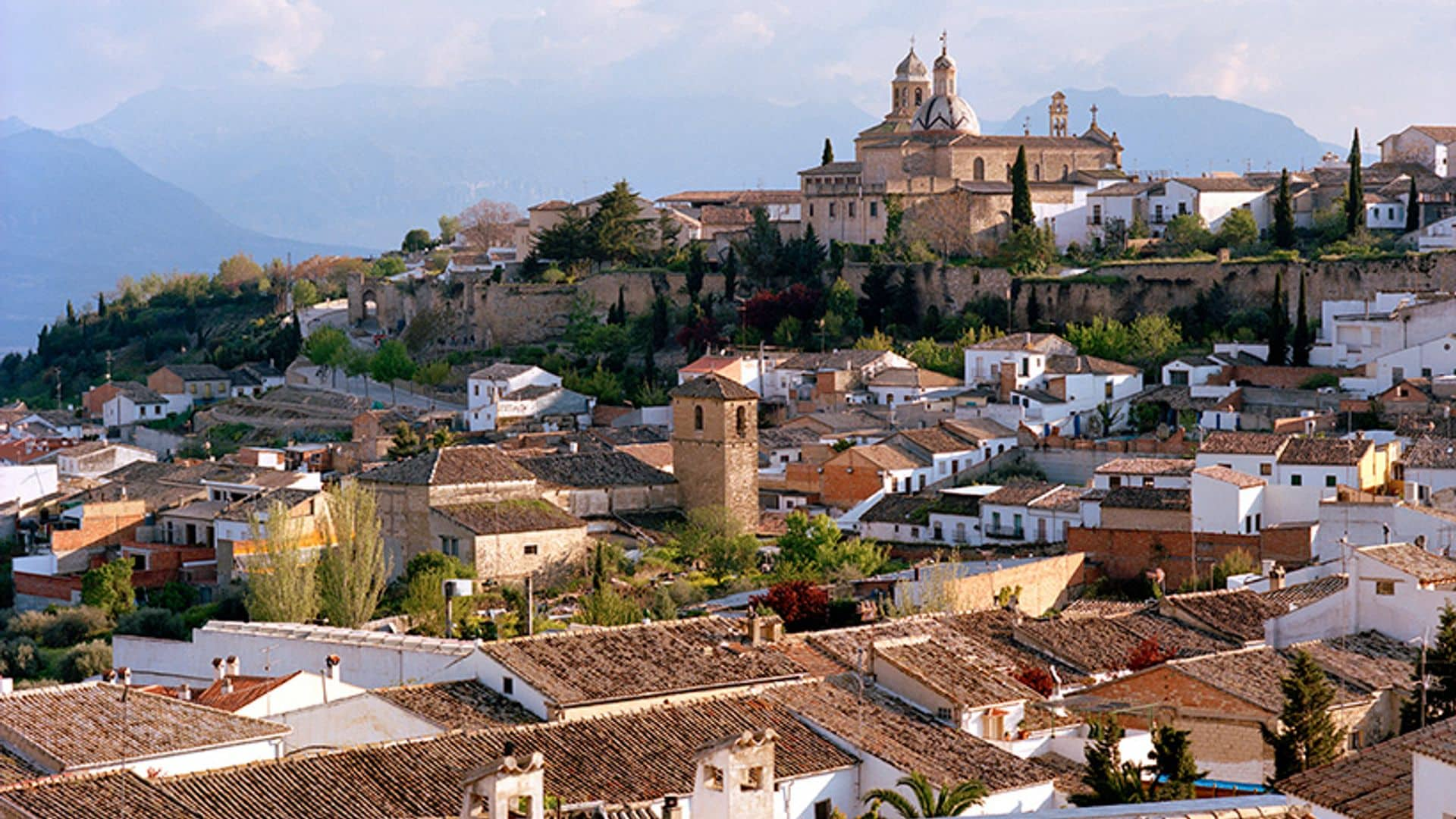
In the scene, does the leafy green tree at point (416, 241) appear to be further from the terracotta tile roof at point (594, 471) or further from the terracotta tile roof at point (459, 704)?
the terracotta tile roof at point (459, 704)

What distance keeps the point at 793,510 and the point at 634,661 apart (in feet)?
53.1

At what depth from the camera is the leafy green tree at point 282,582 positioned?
2653 cm

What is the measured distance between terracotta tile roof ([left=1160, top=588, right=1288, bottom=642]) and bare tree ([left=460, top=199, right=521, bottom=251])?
41106 millimetres

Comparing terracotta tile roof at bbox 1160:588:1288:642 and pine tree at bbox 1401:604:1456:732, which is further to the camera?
terracotta tile roof at bbox 1160:588:1288:642

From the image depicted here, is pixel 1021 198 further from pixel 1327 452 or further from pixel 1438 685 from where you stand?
pixel 1438 685

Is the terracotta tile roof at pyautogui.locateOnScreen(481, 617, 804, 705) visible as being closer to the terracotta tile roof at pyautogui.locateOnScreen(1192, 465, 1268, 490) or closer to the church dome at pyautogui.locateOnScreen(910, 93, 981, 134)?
the terracotta tile roof at pyautogui.locateOnScreen(1192, 465, 1268, 490)

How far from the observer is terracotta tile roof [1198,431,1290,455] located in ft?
96.8

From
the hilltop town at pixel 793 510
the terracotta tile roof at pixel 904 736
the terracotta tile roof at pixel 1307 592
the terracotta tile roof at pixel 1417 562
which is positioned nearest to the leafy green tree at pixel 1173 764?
the hilltop town at pixel 793 510

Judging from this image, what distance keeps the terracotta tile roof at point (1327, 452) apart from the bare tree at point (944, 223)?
18494mm

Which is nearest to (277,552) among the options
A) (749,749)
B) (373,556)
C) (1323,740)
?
(373,556)

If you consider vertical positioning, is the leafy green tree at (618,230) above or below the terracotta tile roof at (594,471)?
above

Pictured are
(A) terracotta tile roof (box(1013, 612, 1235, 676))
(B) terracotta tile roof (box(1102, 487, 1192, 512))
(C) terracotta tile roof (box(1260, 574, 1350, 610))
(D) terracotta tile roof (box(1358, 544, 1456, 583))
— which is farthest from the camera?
(B) terracotta tile roof (box(1102, 487, 1192, 512))

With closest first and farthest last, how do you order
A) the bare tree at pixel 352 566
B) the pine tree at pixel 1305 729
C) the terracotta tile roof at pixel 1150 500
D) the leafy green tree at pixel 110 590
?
1. the pine tree at pixel 1305 729
2. the bare tree at pixel 352 566
3. the terracotta tile roof at pixel 1150 500
4. the leafy green tree at pixel 110 590

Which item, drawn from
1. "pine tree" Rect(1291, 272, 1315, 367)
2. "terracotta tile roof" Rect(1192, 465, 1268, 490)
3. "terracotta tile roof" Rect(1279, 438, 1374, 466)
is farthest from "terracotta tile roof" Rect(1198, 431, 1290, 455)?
"pine tree" Rect(1291, 272, 1315, 367)
